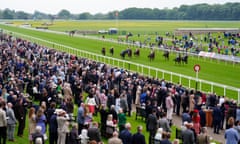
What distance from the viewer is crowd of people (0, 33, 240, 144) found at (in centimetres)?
1216

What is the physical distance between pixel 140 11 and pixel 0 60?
5315 inches

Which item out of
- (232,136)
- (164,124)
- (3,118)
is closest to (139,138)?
(164,124)

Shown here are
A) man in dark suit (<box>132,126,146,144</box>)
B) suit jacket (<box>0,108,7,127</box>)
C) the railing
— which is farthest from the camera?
the railing

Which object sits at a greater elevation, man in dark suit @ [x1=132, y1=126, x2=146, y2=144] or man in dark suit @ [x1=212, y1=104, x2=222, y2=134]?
man in dark suit @ [x1=132, y1=126, x2=146, y2=144]

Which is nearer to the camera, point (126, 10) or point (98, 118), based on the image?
point (98, 118)

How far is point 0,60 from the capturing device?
27.5 metres

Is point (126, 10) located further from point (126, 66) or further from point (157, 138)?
point (157, 138)

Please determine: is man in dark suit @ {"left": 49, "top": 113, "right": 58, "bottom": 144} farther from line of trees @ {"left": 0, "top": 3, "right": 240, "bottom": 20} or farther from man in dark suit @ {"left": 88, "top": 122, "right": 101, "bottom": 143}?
line of trees @ {"left": 0, "top": 3, "right": 240, "bottom": 20}

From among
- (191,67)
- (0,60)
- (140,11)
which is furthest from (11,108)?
(140,11)

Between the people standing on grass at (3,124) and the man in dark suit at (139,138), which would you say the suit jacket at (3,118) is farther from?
the man in dark suit at (139,138)

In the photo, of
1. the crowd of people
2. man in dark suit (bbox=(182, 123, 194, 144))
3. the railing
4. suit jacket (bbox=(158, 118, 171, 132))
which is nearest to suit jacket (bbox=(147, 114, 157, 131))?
the crowd of people

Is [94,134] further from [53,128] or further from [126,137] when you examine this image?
[53,128]

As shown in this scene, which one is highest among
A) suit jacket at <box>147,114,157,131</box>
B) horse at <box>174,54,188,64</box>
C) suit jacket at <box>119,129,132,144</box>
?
suit jacket at <box>119,129,132,144</box>

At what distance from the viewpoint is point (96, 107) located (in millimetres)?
17484
